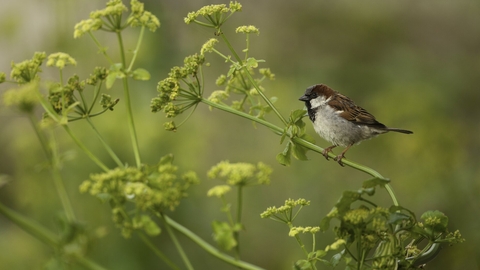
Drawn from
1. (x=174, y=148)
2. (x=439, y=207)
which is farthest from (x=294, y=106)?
(x=439, y=207)

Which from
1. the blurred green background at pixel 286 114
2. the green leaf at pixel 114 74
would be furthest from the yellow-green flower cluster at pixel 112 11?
the blurred green background at pixel 286 114

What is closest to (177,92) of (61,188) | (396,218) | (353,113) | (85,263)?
(61,188)

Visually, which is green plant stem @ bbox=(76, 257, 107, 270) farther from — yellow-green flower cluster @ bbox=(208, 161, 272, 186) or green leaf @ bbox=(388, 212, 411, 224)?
green leaf @ bbox=(388, 212, 411, 224)

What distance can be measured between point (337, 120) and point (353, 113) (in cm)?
14

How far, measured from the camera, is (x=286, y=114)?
14.7 ft

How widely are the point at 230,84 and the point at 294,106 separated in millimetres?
2559

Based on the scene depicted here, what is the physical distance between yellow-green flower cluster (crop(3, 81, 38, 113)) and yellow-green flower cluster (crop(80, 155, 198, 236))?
0.23m

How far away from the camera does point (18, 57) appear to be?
441 centimetres

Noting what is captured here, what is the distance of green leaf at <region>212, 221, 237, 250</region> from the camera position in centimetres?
128

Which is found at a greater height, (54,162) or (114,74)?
(114,74)

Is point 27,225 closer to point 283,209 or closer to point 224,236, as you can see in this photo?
point 224,236

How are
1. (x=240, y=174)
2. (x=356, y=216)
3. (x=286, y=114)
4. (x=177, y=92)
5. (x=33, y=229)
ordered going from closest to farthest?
(x=33, y=229) → (x=356, y=216) → (x=240, y=174) → (x=177, y=92) → (x=286, y=114)

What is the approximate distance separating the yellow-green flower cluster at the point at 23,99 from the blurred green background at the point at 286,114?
179cm

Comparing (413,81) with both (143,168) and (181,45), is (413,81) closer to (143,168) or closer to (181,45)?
(181,45)
